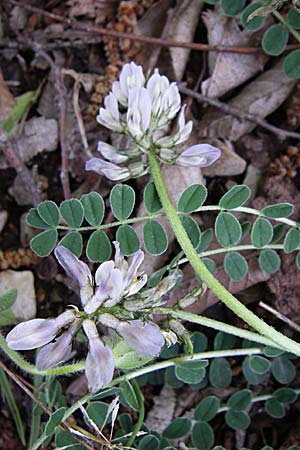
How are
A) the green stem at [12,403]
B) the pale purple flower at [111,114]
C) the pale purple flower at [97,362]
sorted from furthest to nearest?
the green stem at [12,403] < the pale purple flower at [111,114] < the pale purple flower at [97,362]

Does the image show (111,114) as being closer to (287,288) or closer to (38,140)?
(38,140)

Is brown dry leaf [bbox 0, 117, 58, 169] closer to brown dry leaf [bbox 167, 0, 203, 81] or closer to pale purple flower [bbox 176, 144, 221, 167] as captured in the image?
brown dry leaf [bbox 167, 0, 203, 81]

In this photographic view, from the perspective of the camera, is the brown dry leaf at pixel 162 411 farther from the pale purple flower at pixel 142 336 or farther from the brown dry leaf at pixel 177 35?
the brown dry leaf at pixel 177 35

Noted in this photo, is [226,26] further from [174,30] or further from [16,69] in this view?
[16,69]

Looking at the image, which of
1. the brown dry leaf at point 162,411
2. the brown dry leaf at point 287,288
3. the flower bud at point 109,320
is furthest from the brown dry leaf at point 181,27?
the flower bud at point 109,320

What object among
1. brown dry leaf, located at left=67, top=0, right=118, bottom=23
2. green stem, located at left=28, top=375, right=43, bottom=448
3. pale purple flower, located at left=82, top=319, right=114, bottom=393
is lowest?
green stem, located at left=28, top=375, right=43, bottom=448

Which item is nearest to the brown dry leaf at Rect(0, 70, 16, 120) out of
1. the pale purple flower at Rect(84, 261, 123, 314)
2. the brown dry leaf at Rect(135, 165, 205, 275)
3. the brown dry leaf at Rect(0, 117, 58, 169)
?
the brown dry leaf at Rect(0, 117, 58, 169)
